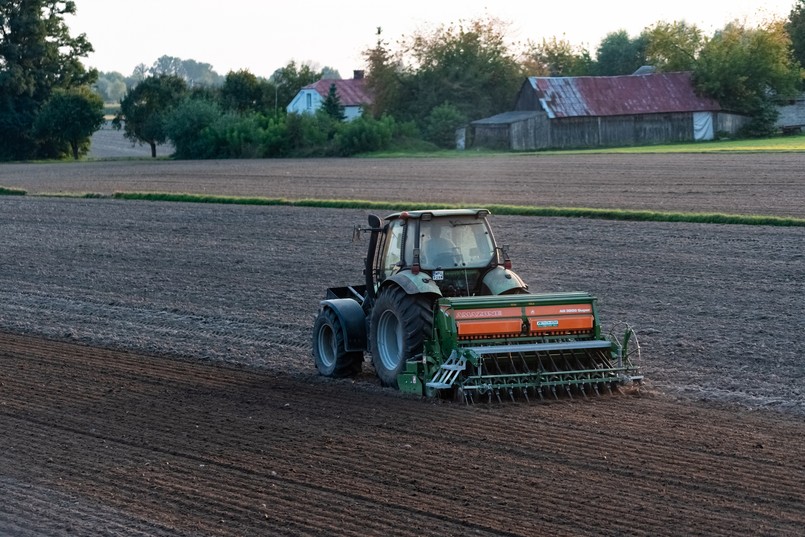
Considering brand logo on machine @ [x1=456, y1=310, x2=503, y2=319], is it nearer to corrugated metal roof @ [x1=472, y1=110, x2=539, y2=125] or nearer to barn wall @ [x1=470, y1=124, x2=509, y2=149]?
corrugated metal roof @ [x1=472, y1=110, x2=539, y2=125]

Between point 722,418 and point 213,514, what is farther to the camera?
point 722,418

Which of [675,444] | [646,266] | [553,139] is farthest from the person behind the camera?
[553,139]

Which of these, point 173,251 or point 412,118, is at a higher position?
point 412,118

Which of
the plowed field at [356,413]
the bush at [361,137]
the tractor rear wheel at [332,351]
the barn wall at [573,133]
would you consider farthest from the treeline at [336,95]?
the tractor rear wheel at [332,351]

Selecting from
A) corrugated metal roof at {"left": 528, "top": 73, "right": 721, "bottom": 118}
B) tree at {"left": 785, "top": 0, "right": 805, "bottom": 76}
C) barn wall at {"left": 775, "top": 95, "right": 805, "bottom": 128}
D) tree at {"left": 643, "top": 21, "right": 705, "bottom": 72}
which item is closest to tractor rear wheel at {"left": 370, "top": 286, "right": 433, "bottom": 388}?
corrugated metal roof at {"left": 528, "top": 73, "right": 721, "bottom": 118}

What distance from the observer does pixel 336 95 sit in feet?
259

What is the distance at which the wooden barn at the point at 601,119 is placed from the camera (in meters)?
68.8

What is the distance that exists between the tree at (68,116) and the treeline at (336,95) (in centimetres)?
8

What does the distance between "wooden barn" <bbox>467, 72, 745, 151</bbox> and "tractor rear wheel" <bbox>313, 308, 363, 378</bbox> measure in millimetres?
56833

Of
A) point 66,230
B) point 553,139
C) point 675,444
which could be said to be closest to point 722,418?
point 675,444

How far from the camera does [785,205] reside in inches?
1081

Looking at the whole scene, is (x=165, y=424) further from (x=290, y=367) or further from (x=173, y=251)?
(x=173, y=251)

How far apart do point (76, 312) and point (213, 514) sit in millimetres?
10538

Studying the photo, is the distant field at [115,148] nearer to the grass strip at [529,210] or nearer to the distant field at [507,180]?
the distant field at [507,180]
